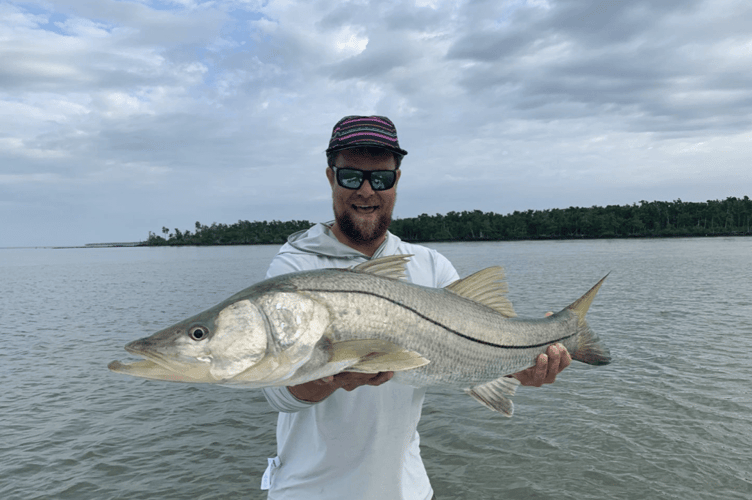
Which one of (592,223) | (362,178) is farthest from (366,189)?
(592,223)

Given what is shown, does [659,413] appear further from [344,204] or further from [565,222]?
[565,222]

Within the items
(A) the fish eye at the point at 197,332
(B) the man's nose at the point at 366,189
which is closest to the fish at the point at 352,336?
(A) the fish eye at the point at 197,332

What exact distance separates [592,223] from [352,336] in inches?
6798

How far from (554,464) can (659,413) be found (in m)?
3.70

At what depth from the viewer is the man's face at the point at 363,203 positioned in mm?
3359

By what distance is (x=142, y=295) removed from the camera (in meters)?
35.6

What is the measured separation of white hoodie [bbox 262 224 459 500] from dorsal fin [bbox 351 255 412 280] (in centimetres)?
68

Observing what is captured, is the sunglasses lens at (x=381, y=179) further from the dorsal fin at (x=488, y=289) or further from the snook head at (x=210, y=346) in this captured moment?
the snook head at (x=210, y=346)

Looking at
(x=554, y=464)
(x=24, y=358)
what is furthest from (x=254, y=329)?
(x=24, y=358)

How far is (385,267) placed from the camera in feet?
9.12

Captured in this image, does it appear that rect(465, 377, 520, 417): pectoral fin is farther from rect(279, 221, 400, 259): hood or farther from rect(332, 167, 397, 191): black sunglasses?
rect(332, 167, 397, 191): black sunglasses

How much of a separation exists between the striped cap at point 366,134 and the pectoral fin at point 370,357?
58.2 inches

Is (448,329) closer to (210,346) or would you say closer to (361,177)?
(361,177)

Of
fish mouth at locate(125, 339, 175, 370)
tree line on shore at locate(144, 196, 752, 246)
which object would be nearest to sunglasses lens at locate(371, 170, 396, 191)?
fish mouth at locate(125, 339, 175, 370)
